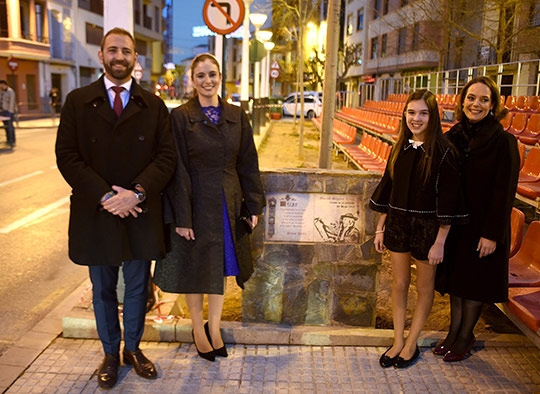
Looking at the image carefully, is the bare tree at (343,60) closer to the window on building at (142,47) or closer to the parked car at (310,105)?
the parked car at (310,105)

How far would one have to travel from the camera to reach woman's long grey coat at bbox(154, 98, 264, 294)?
338 cm

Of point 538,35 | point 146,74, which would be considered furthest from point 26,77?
point 538,35

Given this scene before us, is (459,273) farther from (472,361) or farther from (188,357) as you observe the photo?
(188,357)

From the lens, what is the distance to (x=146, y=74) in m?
54.5

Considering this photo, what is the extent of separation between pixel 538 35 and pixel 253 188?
18945mm

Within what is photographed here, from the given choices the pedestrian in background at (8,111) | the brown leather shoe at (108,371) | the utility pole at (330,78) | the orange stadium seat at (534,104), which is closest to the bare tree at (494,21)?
the orange stadium seat at (534,104)

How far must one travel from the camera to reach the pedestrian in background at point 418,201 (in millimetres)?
3316

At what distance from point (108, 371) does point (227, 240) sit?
1152 mm

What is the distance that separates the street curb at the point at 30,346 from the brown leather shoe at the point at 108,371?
1.90 ft

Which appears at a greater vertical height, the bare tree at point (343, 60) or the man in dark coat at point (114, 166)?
the bare tree at point (343, 60)

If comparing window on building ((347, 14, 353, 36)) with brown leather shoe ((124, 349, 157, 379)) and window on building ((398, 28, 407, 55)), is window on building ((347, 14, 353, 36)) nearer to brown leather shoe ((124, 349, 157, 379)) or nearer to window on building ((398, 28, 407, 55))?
window on building ((398, 28, 407, 55))

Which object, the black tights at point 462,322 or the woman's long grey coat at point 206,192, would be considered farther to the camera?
the black tights at point 462,322

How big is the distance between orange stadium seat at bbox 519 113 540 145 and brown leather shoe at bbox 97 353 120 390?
7459 mm

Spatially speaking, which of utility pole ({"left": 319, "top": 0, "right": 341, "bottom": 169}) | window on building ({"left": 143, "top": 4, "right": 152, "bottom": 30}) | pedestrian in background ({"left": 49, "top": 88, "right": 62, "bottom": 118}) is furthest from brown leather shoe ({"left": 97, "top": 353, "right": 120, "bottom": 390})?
window on building ({"left": 143, "top": 4, "right": 152, "bottom": 30})
